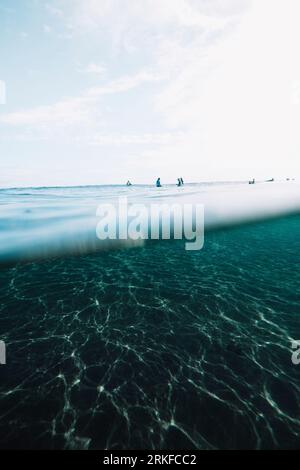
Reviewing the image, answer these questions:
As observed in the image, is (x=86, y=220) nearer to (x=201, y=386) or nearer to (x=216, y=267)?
(x=216, y=267)

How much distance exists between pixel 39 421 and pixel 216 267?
19.1m

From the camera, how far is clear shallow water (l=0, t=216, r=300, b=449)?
9.38 metres

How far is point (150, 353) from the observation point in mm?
13266

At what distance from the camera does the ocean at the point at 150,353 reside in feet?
30.8

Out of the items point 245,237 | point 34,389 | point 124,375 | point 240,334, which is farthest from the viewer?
point 245,237

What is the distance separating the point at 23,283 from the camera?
2111cm

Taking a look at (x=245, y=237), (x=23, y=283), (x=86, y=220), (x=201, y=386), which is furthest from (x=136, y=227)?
(x=201, y=386)

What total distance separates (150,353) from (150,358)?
0.34m

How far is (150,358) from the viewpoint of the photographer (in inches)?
509

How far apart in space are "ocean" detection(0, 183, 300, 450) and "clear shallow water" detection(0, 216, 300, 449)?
0.05 meters

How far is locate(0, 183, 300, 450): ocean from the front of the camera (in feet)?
30.8

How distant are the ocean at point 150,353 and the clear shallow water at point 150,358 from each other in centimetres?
5

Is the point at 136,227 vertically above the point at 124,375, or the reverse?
the point at 136,227

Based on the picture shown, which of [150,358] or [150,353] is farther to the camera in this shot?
[150,353]
